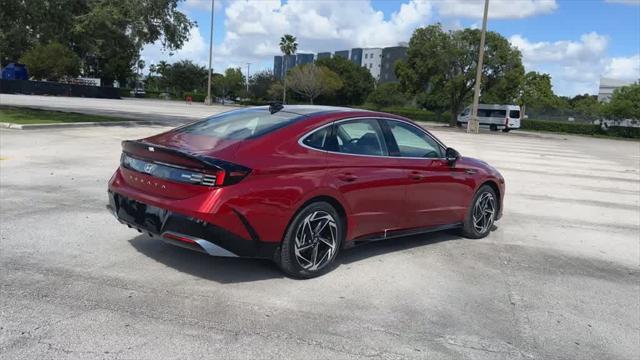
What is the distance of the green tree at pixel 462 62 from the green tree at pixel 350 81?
4357 cm

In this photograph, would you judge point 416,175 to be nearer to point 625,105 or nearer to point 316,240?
point 316,240

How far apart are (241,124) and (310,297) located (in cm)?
180

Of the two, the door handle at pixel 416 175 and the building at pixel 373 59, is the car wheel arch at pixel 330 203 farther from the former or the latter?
the building at pixel 373 59

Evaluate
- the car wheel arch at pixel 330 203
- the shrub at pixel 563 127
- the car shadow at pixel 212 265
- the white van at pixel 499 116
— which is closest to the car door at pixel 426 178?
the car wheel arch at pixel 330 203

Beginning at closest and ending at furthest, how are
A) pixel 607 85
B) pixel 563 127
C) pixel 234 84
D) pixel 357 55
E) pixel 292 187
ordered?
1. pixel 292 187
2. pixel 563 127
3. pixel 234 84
4. pixel 607 85
5. pixel 357 55

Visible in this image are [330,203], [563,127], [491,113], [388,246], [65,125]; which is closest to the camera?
[330,203]

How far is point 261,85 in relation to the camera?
92875 millimetres

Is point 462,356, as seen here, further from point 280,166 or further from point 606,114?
point 606,114

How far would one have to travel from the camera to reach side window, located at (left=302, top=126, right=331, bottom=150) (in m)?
5.09

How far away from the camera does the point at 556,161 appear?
64.1 feet

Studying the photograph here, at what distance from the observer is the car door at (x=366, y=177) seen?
206 inches

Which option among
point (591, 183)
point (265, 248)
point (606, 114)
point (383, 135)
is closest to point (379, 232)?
point (383, 135)

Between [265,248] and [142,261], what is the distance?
133 cm

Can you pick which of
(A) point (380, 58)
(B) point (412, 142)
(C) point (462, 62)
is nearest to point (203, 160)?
(B) point (412, 142)
